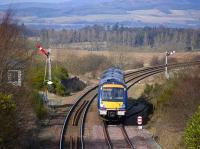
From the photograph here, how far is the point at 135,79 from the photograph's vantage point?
49.8 m

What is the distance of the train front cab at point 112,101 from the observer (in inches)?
1143

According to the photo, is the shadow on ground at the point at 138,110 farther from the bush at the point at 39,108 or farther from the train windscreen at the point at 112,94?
the bush at the point at 39,108

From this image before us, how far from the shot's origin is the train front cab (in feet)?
95.2

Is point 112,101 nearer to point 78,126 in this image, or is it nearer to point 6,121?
point 78,126

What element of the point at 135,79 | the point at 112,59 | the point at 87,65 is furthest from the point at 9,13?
the point at 112,59

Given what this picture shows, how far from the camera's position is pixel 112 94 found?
96.7 ft

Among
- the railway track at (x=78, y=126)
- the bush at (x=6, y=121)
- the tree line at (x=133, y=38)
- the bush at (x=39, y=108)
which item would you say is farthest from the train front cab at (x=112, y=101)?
the tree line at (x=133, y=38)

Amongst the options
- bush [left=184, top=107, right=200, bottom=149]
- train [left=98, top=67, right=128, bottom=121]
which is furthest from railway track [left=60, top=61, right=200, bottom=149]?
bush [left=184, top=107, right=200, bottom=149]

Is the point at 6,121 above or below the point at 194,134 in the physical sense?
above

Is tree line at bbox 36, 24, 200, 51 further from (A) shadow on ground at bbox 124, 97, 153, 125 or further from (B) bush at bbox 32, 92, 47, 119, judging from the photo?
(B) bush at bbox 32, 92, 47, 119

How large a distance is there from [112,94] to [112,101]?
0.43m

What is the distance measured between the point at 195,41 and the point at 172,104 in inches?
4110

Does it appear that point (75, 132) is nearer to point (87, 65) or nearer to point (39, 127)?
point (39, 127)

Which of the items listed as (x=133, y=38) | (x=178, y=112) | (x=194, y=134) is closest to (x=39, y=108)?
(x=178, y=112)
